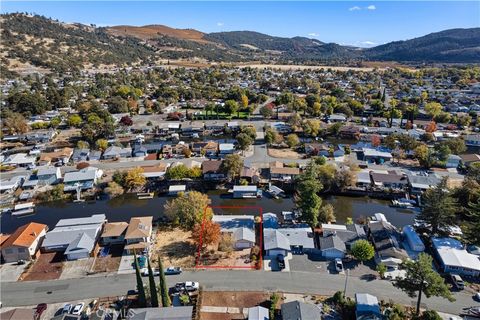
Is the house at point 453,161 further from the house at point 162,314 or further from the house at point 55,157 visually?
the house at point 55,157

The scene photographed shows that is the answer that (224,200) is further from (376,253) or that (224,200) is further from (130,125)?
(130,125)

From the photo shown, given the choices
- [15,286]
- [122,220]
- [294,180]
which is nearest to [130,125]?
[122,220]

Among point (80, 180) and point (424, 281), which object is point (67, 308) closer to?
point (80, 180)

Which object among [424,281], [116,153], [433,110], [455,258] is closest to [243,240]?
[424,281]

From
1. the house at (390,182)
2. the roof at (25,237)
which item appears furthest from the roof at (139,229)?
the house at (390,182)

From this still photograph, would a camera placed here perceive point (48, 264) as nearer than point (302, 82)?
Yes

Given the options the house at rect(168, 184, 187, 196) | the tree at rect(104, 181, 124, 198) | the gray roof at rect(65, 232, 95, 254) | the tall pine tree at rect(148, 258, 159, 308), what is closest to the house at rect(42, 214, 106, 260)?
the gray roof at rect(65, 232, 95, 254)
